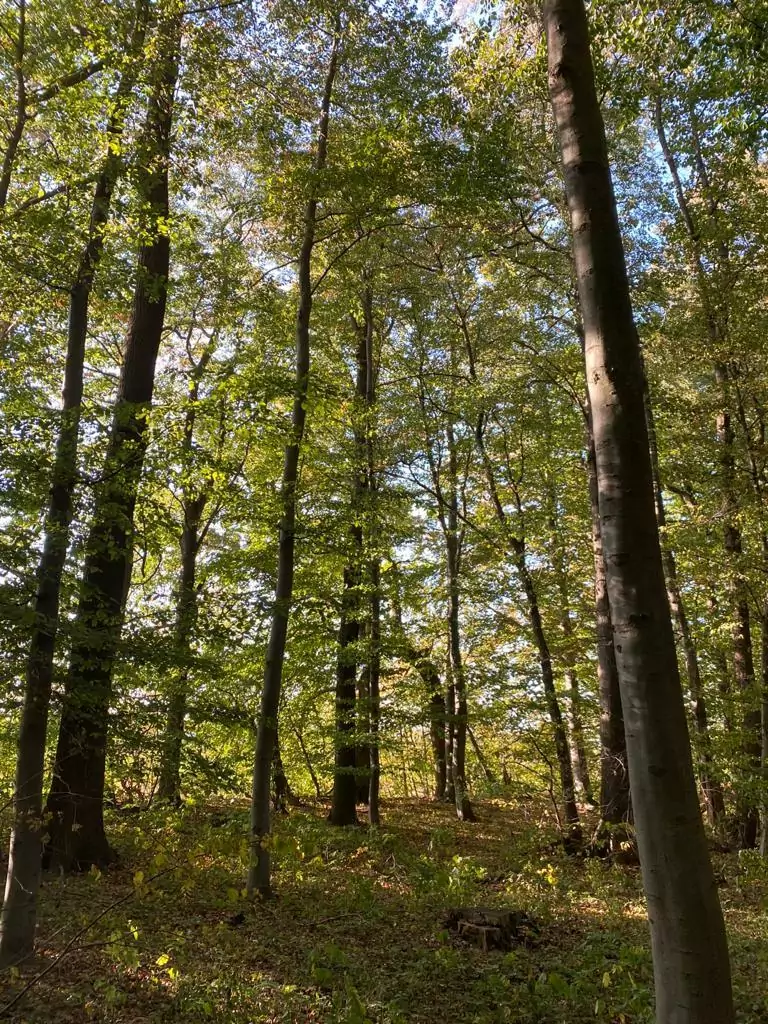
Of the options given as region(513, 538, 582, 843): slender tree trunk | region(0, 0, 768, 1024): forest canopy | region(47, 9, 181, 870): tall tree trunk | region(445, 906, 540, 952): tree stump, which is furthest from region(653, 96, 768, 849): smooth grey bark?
region(47, 9, 181, 870): tall tree trunk

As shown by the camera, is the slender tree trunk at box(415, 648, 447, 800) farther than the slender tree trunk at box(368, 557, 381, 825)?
Yes

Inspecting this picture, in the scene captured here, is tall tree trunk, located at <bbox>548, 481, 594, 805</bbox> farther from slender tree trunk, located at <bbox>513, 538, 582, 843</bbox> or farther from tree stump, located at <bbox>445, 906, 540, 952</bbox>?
tree stump, located at <bbox>445, 906, 540, 952</bbox>

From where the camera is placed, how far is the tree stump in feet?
19.4

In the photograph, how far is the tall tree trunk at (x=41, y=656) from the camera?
4.58m

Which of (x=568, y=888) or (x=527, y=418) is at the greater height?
(x=527, y=418)

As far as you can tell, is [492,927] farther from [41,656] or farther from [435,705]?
[435,705]

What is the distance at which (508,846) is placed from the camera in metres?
10.7

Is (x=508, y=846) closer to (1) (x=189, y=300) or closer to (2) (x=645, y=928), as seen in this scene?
(2) (x=645, y=928)

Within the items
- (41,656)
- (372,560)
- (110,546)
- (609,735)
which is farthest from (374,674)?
(41,656)

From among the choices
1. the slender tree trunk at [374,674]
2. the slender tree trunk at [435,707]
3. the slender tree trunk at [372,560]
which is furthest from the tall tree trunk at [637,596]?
the slender tree trunk at [435,707]

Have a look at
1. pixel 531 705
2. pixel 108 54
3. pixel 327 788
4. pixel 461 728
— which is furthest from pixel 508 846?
pixel 108 54

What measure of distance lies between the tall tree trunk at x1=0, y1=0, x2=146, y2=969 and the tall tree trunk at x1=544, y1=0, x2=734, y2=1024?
3736 millimetres

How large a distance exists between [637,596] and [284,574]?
18.7 ft

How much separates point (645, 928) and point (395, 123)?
9566 millimetres
